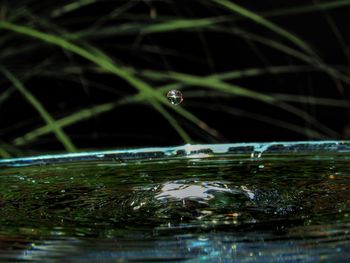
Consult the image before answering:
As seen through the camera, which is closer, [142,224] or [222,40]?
[142,224]

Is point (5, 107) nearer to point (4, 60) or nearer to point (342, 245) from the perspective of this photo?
point (4, 60)

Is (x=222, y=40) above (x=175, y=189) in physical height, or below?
above

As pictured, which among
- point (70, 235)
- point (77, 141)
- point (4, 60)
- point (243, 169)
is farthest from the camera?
point (77, 141)

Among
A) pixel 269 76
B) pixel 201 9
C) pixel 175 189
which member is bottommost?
pixel 175 189

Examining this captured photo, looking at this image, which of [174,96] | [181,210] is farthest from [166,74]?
[181,210]

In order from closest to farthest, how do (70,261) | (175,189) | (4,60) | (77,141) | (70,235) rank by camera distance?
(70,261), (70,235), (175,189), (4,60), (77,141)

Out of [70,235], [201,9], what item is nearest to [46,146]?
[201,9]

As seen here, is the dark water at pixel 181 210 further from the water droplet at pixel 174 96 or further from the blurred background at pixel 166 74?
the blurred background at pixel 166 74

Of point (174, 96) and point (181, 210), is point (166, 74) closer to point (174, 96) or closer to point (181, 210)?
point (174, 96)
